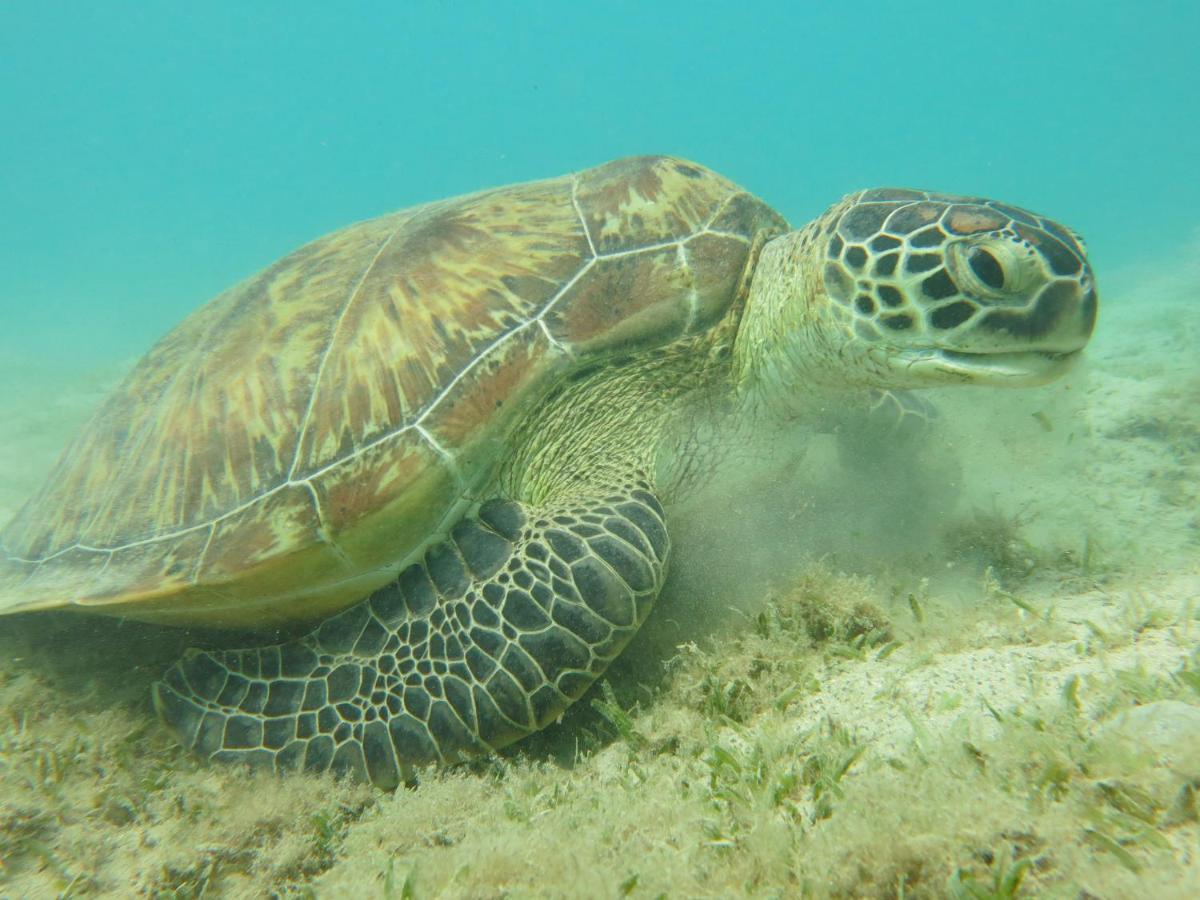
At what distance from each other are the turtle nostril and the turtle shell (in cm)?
98

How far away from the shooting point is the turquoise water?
42875 mm

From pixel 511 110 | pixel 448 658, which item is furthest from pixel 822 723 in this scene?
pixel 511 110

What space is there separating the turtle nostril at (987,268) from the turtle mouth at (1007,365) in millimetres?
238

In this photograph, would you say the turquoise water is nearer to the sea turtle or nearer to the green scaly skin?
the sea turtle

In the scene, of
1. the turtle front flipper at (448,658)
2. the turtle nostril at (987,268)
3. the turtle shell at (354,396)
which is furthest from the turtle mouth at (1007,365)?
the turtle front flipper at (448,658)

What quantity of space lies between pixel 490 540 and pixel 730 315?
1502 millimetres

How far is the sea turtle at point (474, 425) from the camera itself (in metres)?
2.00

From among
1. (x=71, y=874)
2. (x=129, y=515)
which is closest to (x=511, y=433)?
(x=129, y=515)

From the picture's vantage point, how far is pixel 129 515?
2400 millimetres

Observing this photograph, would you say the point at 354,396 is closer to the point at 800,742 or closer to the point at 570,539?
the point at 570,539

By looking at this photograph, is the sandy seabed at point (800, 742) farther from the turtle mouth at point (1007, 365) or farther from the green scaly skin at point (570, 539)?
the turtle mouth at point (1007, 365)

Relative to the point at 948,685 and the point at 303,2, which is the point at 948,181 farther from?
the point at 303,2

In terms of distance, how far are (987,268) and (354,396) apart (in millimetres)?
2326

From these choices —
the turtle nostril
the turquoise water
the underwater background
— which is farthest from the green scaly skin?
the turquoise water
